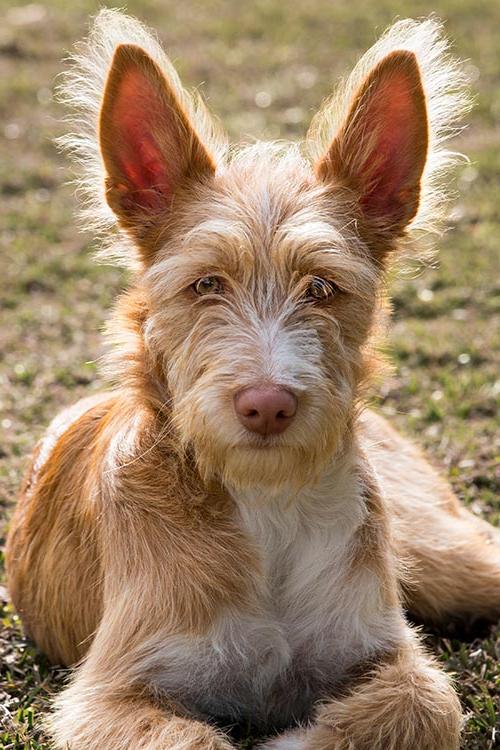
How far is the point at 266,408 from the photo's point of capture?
3.70 meters

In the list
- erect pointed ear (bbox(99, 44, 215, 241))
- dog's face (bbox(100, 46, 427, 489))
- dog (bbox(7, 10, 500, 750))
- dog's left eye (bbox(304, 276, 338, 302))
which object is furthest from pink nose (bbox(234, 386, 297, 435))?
erect pointed ear (bbox(99, 44, 215, 241))

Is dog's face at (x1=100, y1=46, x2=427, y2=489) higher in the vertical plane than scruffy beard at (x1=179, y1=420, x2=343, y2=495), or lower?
higher

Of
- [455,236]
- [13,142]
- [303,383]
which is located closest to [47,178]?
[13,142]

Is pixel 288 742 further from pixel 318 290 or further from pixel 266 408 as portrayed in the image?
pixel 318 290

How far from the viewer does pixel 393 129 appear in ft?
14.5

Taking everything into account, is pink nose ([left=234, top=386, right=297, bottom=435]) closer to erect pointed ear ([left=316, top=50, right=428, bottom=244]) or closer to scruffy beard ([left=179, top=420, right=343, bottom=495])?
scruffy beard ([left=179, top=420, right=343, bottom=495])

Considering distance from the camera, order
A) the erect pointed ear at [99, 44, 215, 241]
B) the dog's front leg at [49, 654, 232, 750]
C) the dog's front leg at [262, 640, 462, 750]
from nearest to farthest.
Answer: the dog's front leg at [49, 654, 232, 750]
the dog's front leg at [262, 640, 462, 750]
the erect pointed ear at [99, 44, 215, 241]

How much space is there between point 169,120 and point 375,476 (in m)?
1.60

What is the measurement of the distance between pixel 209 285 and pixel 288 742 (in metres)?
1.63

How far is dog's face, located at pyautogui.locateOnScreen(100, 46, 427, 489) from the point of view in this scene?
12.7ft

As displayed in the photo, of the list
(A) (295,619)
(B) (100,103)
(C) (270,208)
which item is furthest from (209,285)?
(A) (295,619)

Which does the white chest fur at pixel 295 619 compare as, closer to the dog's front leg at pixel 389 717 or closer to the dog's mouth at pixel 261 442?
the dog's front leg at pixel 389 717

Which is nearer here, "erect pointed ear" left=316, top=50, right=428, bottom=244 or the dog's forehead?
the dog's forehead

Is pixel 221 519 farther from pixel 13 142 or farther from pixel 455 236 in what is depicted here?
pixel 13 142
